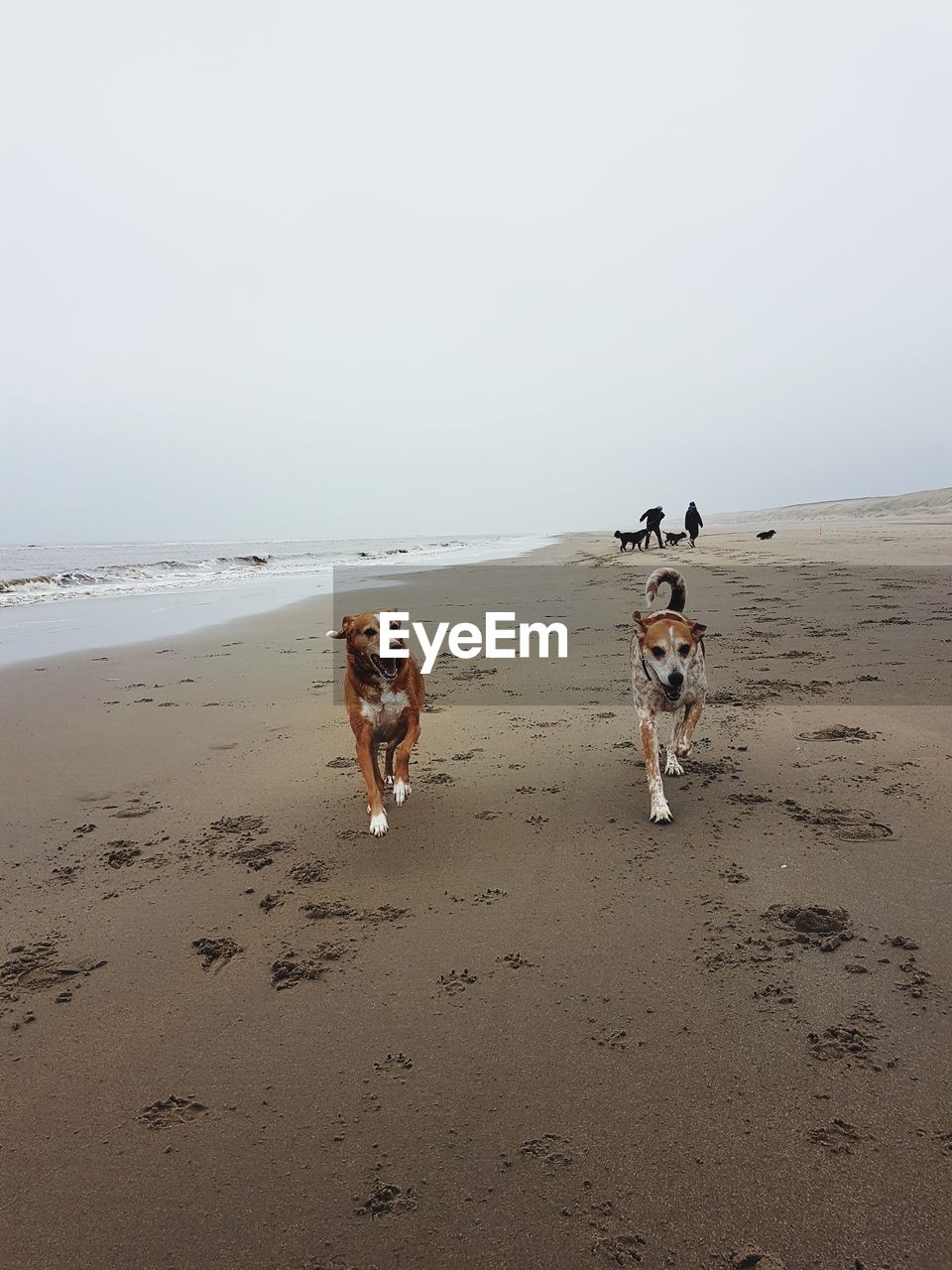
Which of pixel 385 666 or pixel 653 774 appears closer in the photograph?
pixel 653 774

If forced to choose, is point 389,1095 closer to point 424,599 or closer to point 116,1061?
point 116,1061

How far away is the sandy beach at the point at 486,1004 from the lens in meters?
1.82

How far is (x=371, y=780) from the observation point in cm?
437

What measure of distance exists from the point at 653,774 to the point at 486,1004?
2.12 m

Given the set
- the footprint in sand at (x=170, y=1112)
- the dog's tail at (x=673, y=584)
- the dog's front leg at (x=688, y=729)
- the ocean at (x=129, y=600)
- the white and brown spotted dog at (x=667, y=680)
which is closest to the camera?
the footprint in sand at (x=170, y=1112)

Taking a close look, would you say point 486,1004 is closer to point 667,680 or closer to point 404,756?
point 404,756

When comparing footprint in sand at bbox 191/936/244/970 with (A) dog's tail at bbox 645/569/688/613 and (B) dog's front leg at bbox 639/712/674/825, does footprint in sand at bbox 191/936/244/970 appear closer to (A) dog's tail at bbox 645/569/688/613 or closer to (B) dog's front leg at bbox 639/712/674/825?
(B) dog's front leg at bbox 639/712/674/825

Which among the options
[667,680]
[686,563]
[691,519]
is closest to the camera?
[667,680]

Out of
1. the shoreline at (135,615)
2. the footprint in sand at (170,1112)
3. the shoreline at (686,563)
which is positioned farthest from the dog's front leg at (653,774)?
the shoreline at (135,615)

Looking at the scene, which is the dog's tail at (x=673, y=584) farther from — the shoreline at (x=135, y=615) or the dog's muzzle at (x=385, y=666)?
the shoreline at (x=135, y=615)

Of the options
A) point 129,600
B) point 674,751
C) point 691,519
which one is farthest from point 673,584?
point 691,519

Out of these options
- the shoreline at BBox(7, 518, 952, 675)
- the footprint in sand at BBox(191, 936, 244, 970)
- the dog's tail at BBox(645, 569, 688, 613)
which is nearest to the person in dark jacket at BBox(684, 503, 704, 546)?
the shoreline at BBox(7, 518, 952, 675)

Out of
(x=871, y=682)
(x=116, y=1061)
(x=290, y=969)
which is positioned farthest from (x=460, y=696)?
(x=116, y=1061)

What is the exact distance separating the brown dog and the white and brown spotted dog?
4.91 feet
